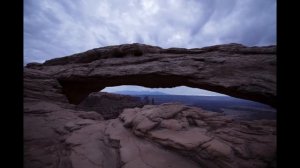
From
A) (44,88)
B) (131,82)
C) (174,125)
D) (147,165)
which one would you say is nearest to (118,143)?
(147,165)

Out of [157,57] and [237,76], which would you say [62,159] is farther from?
[237,76]

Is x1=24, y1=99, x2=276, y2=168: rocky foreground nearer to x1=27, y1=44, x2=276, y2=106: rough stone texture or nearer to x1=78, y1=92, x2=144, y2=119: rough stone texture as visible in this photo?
x1=27, y1=44, x2=276, y2=106: rough stone texture

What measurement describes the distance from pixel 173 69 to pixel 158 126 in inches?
112

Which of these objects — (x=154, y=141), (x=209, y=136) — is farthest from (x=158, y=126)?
(x=209, y=136)

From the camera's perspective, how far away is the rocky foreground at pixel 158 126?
4.15m

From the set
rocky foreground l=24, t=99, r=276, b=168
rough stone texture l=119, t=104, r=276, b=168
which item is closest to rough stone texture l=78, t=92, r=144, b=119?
rocky foreground l=24, t=99, r=276, b=168

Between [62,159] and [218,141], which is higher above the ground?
[218,141]

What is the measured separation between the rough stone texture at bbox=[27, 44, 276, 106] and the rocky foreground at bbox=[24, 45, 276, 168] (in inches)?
1.6

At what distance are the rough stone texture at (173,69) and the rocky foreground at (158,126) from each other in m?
0.04

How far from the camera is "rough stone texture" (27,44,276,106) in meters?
5.70

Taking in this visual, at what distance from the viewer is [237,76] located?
19.5ft

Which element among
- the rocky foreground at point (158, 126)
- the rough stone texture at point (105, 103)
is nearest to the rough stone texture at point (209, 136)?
the rocky foreground at point (158, 126)

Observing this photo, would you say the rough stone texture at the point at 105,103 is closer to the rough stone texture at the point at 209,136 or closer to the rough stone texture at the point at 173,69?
the rough stone texture at the point at 173,69
